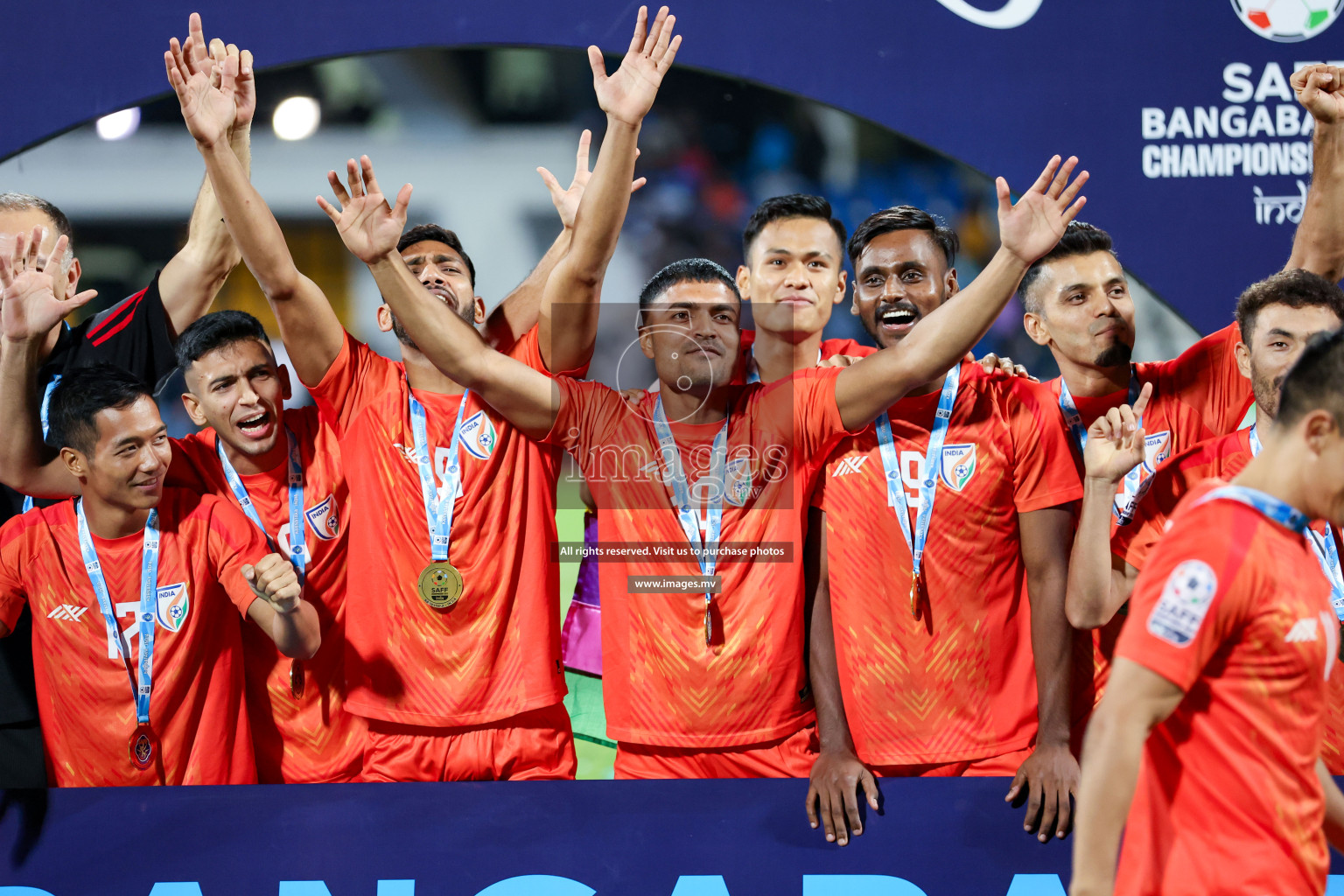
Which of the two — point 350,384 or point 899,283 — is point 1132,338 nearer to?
point 899,283

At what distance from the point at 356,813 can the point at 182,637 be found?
85cm

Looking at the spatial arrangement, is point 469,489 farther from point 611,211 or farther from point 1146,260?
point 1146,260

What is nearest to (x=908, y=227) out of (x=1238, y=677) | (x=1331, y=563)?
(x=1331, y=563)

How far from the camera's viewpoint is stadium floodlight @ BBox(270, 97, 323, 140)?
16.7 feet

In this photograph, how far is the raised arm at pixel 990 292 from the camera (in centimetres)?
293

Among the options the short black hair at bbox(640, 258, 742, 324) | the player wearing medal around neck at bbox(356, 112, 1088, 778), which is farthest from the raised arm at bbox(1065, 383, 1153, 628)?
the short black hair at bbox(640, 258, 742, 324)

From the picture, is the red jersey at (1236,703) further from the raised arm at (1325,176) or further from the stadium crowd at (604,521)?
the raised arm at (1325,176)

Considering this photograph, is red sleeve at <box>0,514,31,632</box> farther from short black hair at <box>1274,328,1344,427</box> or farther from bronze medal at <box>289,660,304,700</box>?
short black hair at <box>1274,328,1344,427</box>

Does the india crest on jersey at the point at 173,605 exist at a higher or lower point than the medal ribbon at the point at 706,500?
lower

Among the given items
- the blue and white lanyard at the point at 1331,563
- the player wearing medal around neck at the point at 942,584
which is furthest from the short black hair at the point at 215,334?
the blue and white lanyard at the point at 1331,563

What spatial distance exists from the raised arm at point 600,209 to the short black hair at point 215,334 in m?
0.96

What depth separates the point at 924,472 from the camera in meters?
3.21

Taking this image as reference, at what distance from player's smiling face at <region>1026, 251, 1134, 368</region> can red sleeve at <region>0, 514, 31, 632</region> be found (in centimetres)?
331

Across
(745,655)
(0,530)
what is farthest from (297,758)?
(745,655)
